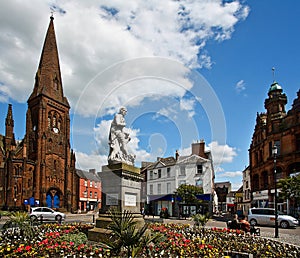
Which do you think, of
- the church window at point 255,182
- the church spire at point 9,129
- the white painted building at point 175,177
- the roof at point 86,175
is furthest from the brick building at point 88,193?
the church window at point 255,182

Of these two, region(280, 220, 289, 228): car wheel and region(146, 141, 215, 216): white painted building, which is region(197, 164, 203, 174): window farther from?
region(280, 220, 289, 228): car wheel

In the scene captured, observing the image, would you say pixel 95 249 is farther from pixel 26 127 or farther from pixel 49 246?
pixel 26 127

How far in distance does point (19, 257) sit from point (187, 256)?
451 cm

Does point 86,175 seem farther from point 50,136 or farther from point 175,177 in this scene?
point 175,177

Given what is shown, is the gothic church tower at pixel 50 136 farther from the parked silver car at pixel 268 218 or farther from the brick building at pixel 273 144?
the parked silver car at pixel 268 218

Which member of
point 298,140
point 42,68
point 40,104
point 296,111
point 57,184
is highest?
point 42,68

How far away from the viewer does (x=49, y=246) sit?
27.7ft

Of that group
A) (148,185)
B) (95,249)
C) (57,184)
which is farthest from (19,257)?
(57,184)

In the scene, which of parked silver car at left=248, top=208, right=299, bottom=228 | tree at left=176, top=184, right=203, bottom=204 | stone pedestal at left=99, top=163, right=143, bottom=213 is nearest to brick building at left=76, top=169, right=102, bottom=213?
tree at left=176, top=184, right=203, bottom=204

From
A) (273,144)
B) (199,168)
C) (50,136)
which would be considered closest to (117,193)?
(273,144)

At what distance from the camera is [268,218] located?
2620 cm

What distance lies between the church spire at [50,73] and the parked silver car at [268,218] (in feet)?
162

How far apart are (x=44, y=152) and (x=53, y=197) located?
935 cm

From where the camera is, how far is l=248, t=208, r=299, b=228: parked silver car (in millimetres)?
24891
